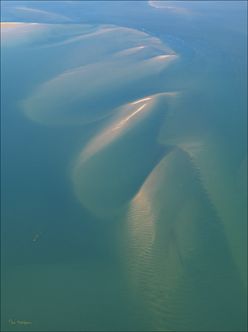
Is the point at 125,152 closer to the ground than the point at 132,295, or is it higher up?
higher up

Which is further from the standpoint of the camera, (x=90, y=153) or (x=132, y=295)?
(x=90, y=153)

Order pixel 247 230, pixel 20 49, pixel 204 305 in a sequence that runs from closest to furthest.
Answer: pixel 204 305
pixel 247 230
pixel 20 49

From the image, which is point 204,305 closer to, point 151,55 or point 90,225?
point 90,225

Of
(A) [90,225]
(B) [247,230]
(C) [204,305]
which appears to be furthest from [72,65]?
(C) [204,305]

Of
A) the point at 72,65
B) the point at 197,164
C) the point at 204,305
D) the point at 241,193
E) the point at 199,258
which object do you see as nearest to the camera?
the point at 204,305

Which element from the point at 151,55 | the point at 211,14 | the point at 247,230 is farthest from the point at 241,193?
the point at 211,14

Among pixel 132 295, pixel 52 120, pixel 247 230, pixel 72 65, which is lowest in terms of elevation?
pixel 132 295

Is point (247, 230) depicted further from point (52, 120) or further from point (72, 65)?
point (72, 65)
